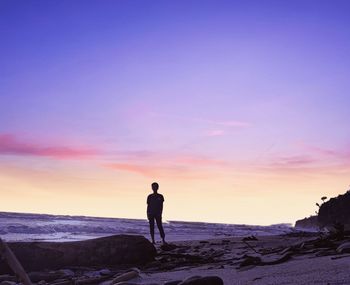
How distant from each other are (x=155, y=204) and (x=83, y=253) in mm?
5498

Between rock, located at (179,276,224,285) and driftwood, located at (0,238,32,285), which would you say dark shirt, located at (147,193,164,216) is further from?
driftwood, located at (0,238,32,285)

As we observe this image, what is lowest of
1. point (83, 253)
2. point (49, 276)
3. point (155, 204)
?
point (49, 276)

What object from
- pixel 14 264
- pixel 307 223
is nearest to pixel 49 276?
pixel 14 264

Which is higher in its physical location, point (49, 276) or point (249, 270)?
point (249, 270)

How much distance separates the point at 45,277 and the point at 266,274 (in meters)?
3.64

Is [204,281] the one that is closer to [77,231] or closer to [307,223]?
[77,231]

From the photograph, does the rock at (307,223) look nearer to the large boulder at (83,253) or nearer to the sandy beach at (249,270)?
the large boulder at (83,253)

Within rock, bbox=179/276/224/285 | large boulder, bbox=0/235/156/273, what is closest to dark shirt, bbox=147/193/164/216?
large boulder, bbox=0/235/156/273

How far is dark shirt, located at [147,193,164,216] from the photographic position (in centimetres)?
1399

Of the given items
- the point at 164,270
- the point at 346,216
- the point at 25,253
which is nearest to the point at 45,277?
the point at 25,253

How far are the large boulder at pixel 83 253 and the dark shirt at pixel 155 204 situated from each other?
181 inches

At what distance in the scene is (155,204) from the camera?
45.9 ft

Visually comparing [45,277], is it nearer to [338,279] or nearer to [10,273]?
[10,273]

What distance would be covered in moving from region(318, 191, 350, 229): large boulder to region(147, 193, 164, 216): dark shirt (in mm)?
19355
